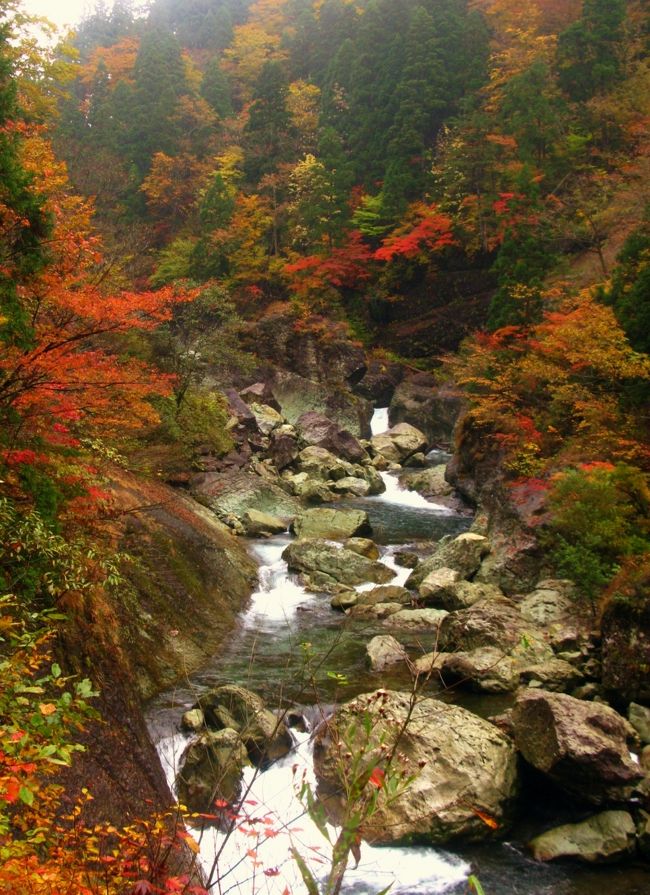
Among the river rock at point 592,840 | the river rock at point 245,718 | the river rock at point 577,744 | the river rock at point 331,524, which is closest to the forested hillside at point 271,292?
the river rock at point 245,718

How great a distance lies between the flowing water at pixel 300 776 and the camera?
5.46 m

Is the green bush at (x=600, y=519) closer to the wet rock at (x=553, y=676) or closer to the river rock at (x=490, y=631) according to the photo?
the river rock at (x=490, y=631)

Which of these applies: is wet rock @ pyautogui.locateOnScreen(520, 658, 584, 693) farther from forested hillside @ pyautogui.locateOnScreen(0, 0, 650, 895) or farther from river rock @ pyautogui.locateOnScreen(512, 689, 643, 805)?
river rock @ pyautogui.locateOnScreen(512, 689, 643, 805)

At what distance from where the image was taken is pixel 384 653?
10.2 m

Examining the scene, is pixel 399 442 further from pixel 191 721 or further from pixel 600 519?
pixel 191 721

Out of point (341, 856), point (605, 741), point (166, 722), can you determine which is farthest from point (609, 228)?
point (341, 856)

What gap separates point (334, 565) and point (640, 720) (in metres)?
7.95

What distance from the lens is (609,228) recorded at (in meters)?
20.8

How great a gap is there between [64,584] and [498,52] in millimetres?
37934

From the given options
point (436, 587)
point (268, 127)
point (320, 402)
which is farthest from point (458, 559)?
point (268, 127)

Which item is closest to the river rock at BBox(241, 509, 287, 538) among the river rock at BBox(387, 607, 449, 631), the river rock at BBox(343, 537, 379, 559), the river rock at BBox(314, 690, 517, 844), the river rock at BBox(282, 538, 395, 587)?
the river rock at BBox(282, 538, 395, 587)

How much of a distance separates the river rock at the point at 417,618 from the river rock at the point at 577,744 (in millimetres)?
4573

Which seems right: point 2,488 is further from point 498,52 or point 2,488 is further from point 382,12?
point 382,12

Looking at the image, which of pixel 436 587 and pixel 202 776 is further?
pixel 436 587
